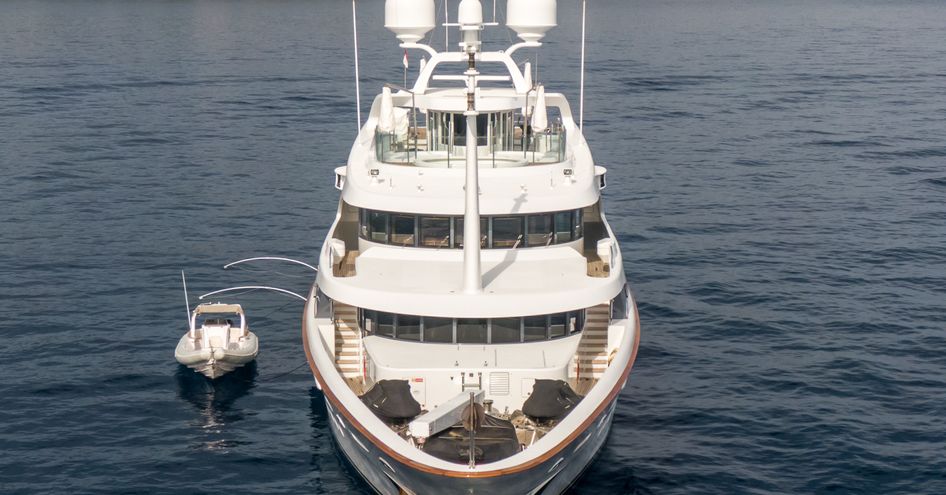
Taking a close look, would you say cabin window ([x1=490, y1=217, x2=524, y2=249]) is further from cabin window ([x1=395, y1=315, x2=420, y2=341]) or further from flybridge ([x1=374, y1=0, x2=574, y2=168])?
cabin window ([x1=395, y1=315, x2=420, y2=341])

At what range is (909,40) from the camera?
146 metres

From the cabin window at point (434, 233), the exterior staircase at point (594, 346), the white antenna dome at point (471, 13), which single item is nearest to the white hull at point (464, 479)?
the exterior staircase at point (594, 346)

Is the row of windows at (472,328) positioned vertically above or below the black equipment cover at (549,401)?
above

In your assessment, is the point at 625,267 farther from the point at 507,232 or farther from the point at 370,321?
the point at 370,321

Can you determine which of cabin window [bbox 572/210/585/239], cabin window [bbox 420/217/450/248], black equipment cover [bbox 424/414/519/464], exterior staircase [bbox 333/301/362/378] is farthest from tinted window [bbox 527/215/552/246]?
black equipment cover [bbox 424/414/519/464]

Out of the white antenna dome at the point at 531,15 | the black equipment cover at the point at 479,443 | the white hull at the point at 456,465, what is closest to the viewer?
the white hull at the point at 456,465

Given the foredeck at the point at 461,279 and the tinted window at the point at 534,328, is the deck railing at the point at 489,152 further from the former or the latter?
the tinted window at the point at 534,328

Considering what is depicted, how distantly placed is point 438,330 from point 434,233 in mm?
4049

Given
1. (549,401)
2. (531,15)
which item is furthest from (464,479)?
(531,15)

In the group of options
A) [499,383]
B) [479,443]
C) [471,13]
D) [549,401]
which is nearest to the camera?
[479,443]

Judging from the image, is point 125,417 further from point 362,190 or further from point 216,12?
point 216,12

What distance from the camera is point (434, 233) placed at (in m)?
36.3

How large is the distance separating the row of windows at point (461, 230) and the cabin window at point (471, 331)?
3.49 m

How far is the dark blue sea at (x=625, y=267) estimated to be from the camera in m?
35.5
